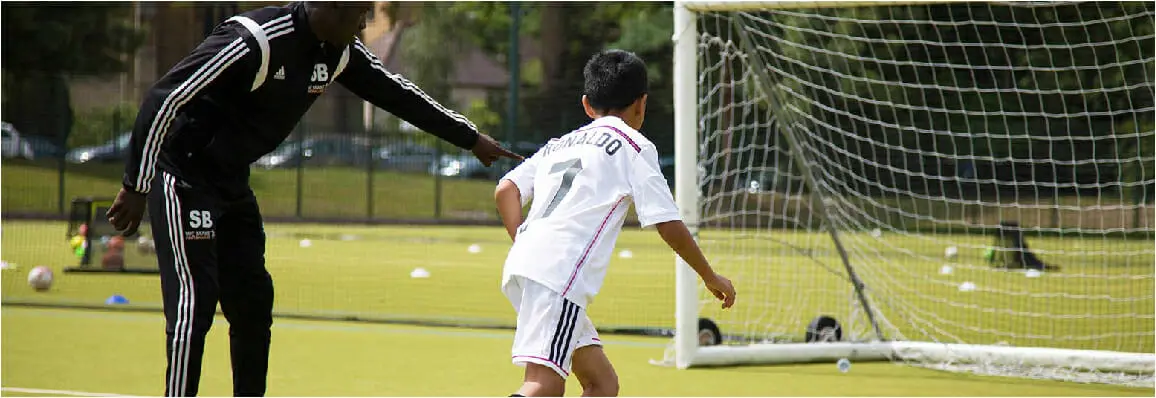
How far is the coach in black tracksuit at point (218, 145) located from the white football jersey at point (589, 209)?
37.3 inches

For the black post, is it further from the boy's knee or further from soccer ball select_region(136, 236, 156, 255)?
the boy's knee

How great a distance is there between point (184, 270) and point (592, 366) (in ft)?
4.20

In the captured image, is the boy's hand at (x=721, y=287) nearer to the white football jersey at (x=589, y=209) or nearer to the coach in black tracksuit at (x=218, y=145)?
the white football jersey at (x=589, y=209)

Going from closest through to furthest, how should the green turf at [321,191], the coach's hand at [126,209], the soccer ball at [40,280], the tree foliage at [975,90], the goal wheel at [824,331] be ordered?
the coach's hand at [126,209]
the goal wheel at [824,331]
the tree foliage at [975,90]
the soccer ball at [40,280]
the green turf at [321,191]

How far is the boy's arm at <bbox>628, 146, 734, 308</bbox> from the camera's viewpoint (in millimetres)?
3621

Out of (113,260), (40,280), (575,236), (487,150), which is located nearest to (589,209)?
(575,236)

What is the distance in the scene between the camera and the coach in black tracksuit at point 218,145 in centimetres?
388

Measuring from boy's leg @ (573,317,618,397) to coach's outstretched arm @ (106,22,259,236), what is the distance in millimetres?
Answer: 1270

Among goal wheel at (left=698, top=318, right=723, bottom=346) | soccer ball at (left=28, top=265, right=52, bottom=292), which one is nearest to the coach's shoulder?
goal wheel at (left=698, top=318, right=723, bottom=346)

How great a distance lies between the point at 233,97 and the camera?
4.11m

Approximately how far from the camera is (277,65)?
407 centimetres

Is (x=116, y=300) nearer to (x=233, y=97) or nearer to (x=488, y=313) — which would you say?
(x=488, y=313)

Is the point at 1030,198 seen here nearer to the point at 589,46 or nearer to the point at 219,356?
the point at 589,46

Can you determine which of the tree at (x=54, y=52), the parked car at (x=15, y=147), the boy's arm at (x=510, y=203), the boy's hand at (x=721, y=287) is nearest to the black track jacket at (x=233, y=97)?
the boy's arm at (x=510, y=203)
